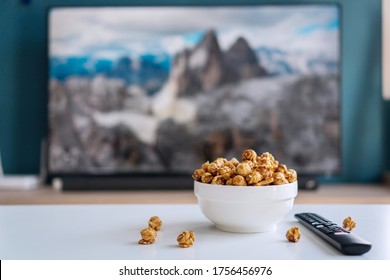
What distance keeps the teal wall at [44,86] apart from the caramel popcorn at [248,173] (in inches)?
99.1

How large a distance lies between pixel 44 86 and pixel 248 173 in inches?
110

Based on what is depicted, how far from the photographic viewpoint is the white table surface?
1.02m

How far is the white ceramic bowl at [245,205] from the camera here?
1.15m

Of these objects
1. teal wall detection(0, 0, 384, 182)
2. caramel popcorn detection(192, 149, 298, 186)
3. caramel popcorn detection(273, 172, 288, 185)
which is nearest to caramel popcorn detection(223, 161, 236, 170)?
caramel popcorn detection(192, 149, 298, 186)

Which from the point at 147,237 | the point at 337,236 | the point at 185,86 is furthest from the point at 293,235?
the point at 185,86

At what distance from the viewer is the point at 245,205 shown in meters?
1.15

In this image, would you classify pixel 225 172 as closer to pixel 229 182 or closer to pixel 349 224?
pixel 229 182

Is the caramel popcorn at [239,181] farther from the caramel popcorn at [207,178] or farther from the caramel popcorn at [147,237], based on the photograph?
the caramel popcorn at [147,237]

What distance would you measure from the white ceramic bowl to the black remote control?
0.09 meters

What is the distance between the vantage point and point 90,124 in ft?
11.4

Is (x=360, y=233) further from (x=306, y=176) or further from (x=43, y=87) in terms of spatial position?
(x=43, y=87)

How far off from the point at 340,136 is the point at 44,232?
2.61 meters

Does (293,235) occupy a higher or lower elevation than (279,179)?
lower
